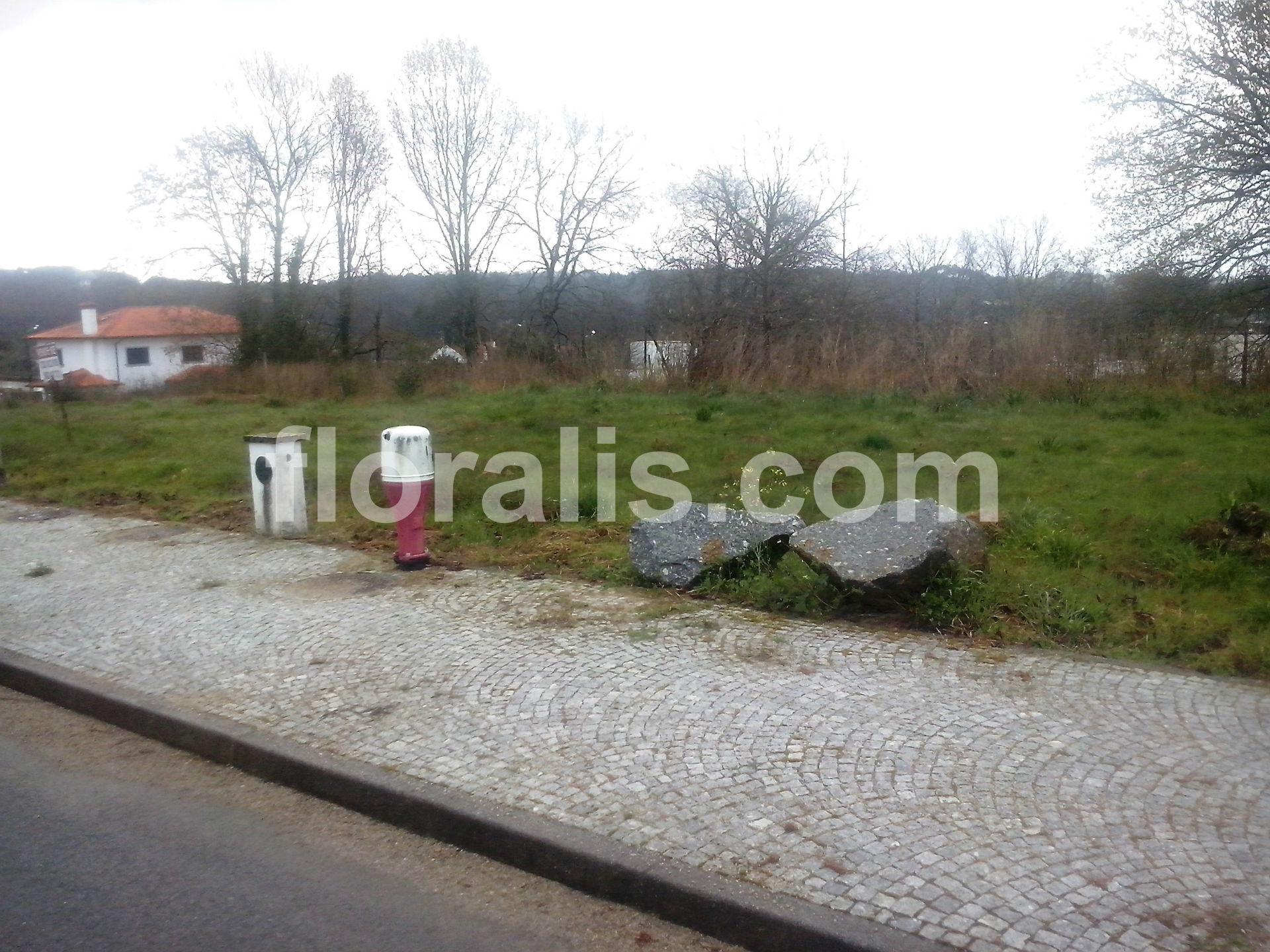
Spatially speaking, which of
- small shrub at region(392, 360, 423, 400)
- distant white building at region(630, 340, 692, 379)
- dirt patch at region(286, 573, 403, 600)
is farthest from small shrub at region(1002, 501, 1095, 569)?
small shrub at region(392, 360, 423, 400)

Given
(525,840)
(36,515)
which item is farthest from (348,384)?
(525,840)

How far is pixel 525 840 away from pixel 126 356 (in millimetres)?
42047

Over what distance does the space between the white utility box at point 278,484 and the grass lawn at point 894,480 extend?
1.35 ft

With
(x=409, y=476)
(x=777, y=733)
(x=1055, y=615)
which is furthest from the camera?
(x=409, y=476)

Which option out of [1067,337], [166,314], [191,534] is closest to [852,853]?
[191,534]

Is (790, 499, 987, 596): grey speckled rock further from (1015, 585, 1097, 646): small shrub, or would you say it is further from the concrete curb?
the concrete curb

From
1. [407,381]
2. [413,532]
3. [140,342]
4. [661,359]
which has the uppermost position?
[140,342]

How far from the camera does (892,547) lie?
21.2 ft

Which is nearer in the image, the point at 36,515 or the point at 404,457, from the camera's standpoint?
the point at 404,457

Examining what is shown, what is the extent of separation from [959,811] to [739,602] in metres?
3.10

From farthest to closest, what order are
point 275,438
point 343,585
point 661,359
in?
point 661,359 → point 275,438 → point 343,585

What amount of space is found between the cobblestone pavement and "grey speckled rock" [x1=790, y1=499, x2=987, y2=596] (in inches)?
16.0

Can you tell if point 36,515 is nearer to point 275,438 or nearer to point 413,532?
point 275,438

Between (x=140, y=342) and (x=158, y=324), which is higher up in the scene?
(x=158, y=324)
